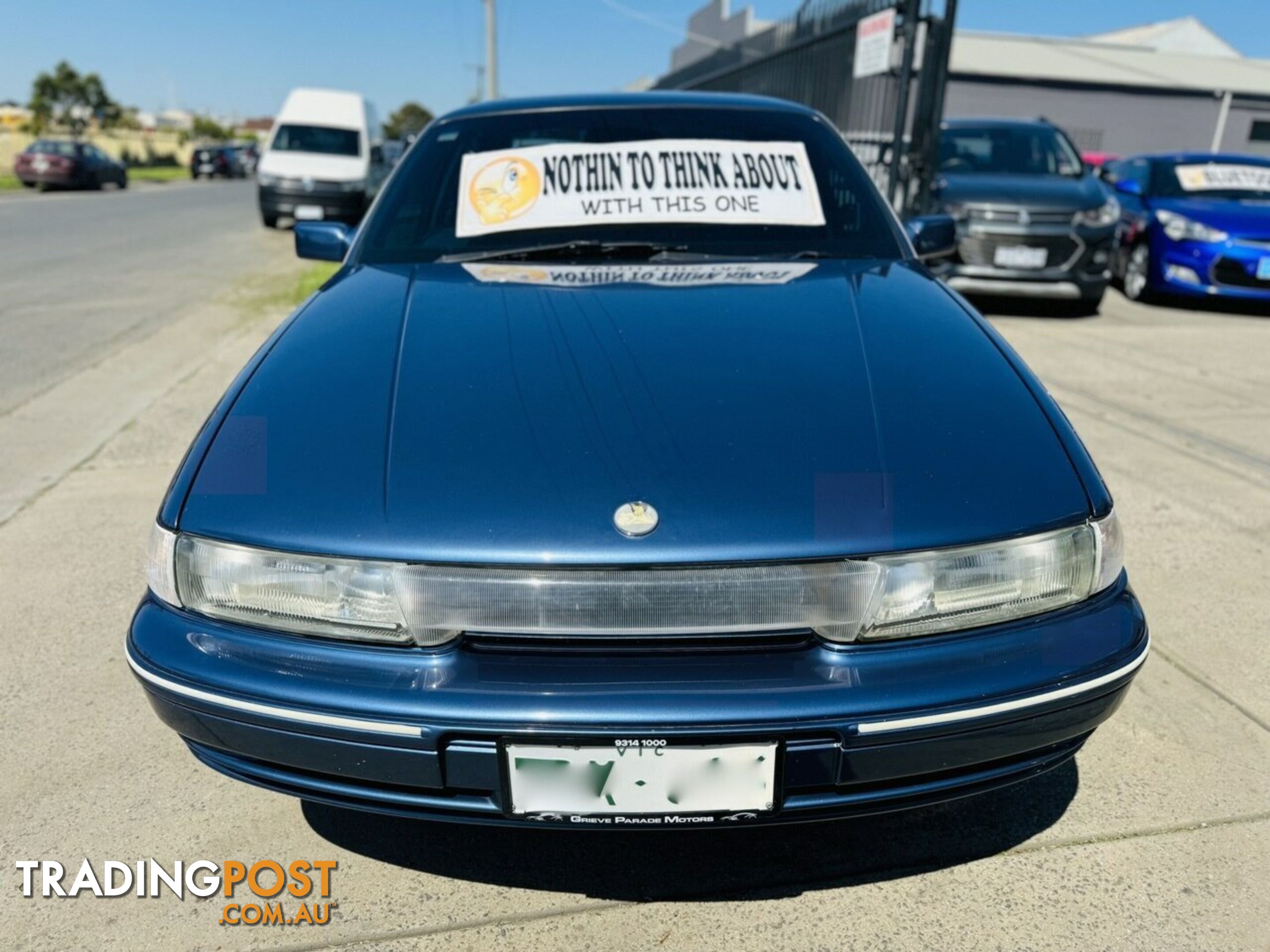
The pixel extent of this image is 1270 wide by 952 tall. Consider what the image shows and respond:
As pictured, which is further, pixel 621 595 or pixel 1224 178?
pixel 1224 178

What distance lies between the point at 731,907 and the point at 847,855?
276 mm

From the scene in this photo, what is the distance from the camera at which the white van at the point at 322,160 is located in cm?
1428

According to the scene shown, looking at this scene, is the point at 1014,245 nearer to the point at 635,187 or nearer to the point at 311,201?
the point at 635,187

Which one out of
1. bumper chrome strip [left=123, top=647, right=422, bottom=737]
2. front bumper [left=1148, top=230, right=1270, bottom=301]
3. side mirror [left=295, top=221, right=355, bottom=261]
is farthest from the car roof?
front bumper [left=1148, top=230, right=1270, bottom=301]

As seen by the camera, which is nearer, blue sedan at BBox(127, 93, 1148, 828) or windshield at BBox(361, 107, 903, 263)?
blue sedan at BBox(127, 93, 1148, 828)

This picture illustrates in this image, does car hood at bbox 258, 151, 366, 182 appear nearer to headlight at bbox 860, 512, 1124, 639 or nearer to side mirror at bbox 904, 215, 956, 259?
side mirror at bbox 904, 215, 956, 259

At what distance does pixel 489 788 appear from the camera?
1.47 m

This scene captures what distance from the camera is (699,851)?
6.26 ft

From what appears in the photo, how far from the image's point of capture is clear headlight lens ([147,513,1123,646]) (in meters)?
1.46

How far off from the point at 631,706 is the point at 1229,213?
8654 mm

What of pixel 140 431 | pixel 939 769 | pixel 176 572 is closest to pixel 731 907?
pixel 939 769

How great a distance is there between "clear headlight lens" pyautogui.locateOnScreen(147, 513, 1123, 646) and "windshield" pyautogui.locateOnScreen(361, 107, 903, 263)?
49.5 inches

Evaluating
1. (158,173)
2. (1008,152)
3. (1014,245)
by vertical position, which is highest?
(1008,152)

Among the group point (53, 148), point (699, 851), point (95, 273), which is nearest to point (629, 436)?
point (699, 851)
